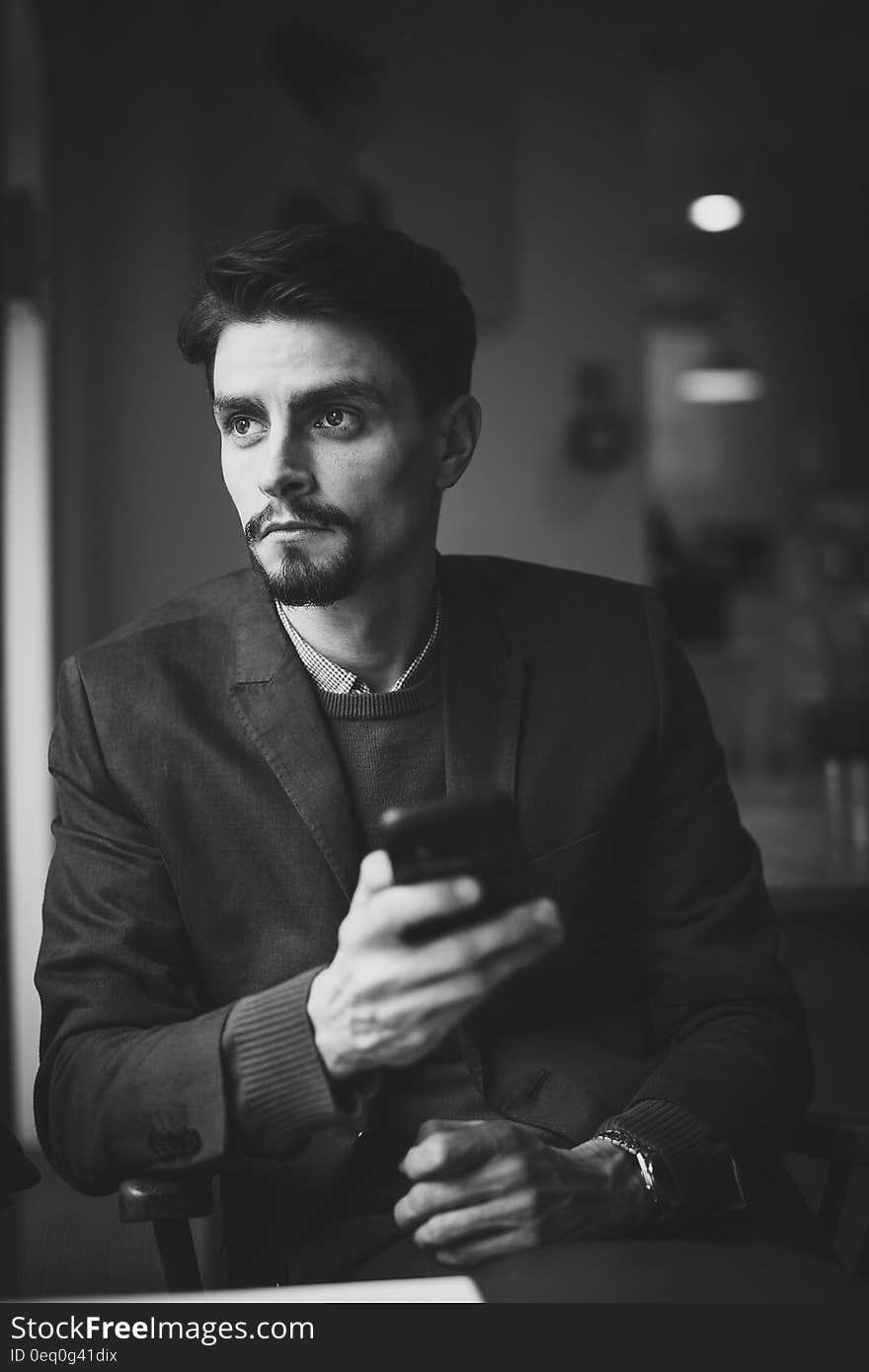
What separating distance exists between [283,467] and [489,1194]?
0.69 m

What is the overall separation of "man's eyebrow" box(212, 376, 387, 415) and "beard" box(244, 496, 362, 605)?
0.09 meters

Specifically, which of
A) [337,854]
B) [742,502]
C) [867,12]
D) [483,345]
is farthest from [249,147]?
[742,502]

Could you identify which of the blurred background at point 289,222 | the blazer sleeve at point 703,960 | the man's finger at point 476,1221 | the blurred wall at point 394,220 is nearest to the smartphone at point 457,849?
the man's finger at point 476,1221

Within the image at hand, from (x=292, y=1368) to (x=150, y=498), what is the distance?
3.36 metres

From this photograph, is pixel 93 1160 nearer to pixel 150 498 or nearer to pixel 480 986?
pixel 480 986

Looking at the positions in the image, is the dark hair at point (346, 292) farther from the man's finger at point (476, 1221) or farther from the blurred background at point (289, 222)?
the blurred background at point (289, 222)

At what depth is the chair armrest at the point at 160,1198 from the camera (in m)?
1.22

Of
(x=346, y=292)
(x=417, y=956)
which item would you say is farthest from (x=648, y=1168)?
(x=346, y=292)

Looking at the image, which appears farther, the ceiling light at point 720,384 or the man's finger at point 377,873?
the ceiling light at point 720,384

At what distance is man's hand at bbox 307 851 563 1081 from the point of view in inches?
40.1

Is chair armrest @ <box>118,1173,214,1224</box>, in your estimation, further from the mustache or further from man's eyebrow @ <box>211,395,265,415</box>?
man's eyebrow @ <box>211,395,265,415</box>

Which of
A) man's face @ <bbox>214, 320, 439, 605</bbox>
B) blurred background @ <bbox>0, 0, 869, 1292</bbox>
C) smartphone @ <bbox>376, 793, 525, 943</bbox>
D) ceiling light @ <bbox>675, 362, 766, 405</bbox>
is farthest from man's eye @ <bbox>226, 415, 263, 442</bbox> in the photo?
ceiling light @ <bbox>675, 362, 766, 405</bbox>

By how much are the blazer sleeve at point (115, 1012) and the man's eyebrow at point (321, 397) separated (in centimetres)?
33

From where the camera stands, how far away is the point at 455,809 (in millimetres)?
1027
